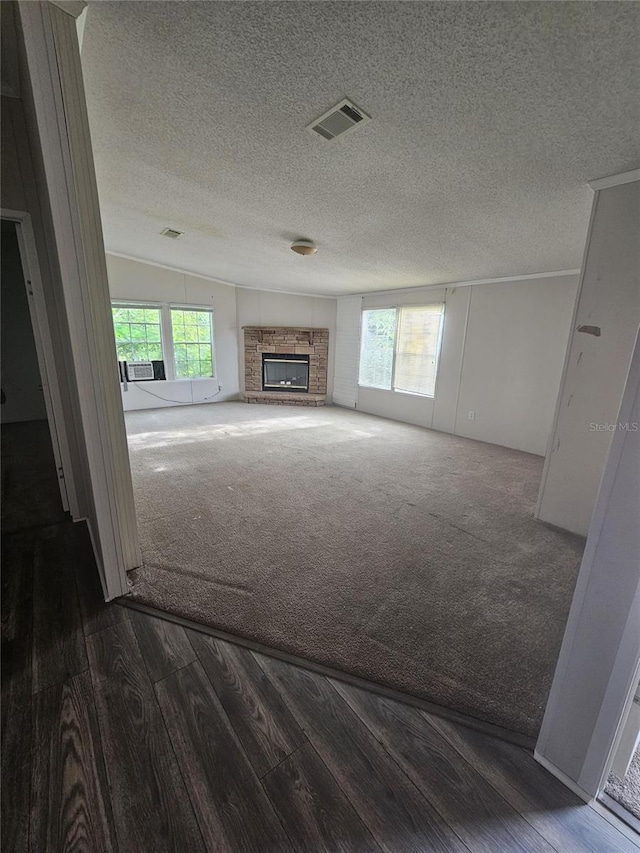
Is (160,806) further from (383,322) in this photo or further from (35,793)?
(383,322)

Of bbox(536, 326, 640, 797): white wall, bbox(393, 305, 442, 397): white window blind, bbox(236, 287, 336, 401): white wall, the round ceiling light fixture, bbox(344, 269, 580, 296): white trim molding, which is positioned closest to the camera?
bbox(536, 326, 640, 797): white wall

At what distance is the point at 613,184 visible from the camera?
→ 200cm

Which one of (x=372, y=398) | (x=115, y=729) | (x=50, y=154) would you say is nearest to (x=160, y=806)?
(x=115, y=729)

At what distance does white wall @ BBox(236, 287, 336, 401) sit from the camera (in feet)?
22.3

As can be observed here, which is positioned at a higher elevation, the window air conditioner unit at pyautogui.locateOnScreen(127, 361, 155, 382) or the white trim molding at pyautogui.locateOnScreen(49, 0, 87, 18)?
the white trim molding at pyautogui.locateOnScreen(49, 0, 87, 18)

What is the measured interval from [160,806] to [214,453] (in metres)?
3.20

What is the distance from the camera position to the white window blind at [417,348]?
5.28 metres

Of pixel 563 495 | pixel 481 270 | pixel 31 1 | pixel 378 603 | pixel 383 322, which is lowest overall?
pixel 378 603

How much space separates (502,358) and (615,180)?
105 inches

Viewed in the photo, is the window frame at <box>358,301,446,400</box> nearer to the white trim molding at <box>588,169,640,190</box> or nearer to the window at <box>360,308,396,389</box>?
the window at <box>360,308,396,389</box>

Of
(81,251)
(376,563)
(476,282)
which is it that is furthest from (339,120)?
(476,282)

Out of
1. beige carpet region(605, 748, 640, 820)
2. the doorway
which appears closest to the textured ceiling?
the doorway

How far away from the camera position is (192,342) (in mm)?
6375

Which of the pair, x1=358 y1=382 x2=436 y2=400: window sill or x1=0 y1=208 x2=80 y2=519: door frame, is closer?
x1=0 y1=208 x2=80 y2=519: door frame
